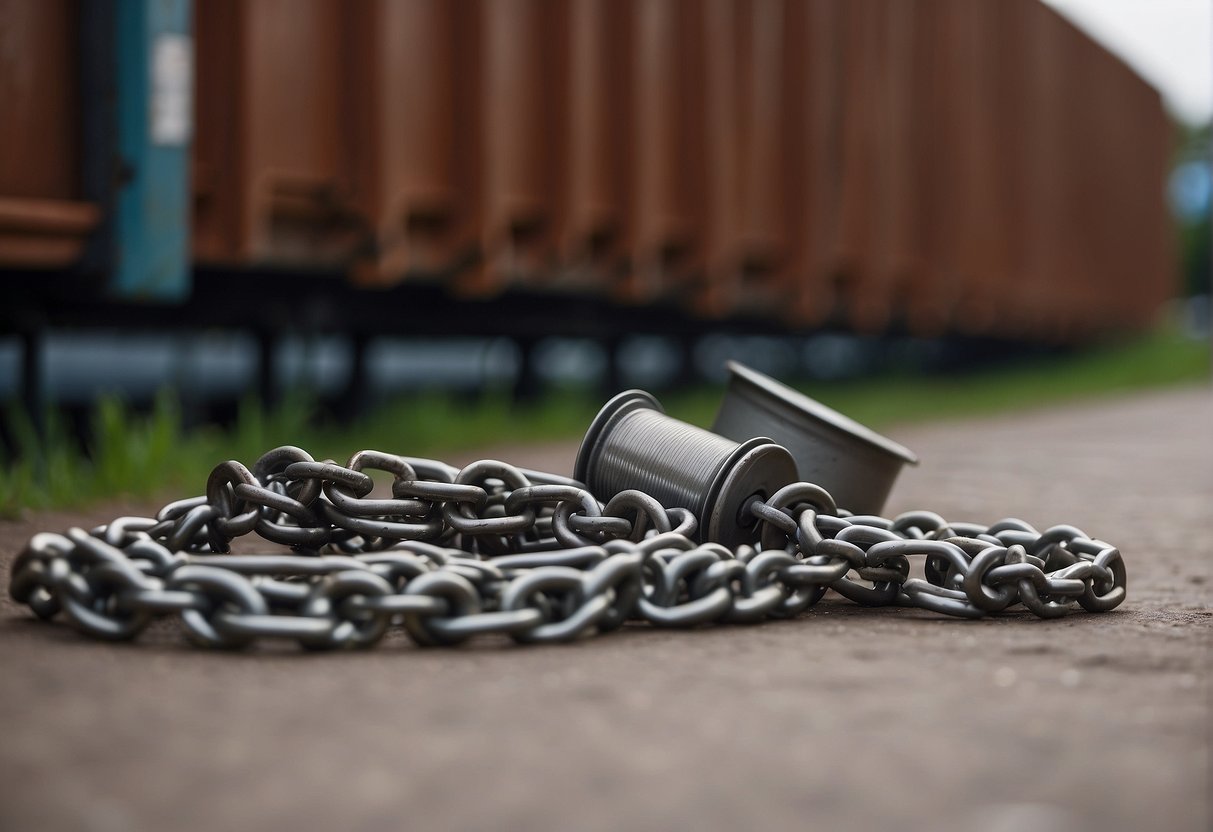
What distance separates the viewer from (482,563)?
78.5 inches

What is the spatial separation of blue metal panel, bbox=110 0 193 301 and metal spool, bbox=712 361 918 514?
7.53ft

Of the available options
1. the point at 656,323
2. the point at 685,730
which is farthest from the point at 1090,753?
the point at 656,323

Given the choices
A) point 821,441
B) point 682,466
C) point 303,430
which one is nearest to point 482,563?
point 682,466

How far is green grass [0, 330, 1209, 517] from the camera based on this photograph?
413 centimetres

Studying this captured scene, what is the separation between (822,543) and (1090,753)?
0.79 m

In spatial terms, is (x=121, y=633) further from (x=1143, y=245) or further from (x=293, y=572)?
(x=1143, y=245)

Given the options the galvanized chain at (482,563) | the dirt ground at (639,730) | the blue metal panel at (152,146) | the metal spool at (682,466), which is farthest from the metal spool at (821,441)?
the blue metal panel at (152,146)

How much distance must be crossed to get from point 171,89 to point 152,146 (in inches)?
8.2

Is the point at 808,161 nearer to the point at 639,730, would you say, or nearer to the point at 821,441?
the point at 821,441

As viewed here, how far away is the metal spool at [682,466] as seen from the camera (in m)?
2.45

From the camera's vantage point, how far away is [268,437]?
514 centimetres

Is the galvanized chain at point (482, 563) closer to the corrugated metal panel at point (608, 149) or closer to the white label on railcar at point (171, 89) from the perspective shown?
the corrugated metal panel at point (608, 149)

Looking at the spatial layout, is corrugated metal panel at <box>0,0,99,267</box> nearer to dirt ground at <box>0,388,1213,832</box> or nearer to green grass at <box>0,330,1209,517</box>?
green grass at <box>0,330,1209,517</box>

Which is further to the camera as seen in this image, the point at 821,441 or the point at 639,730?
the point at 821,441
